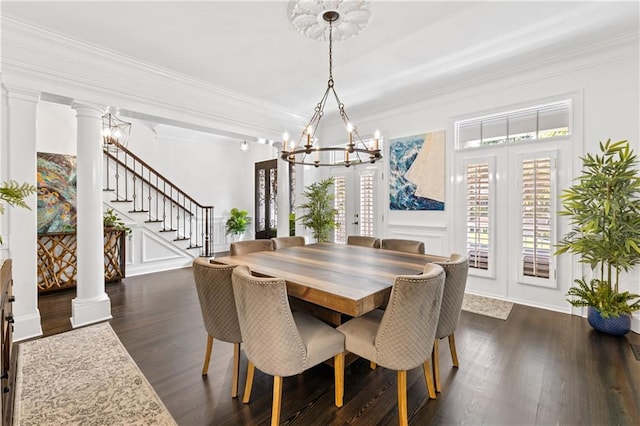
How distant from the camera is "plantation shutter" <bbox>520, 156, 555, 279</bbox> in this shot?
141 inches

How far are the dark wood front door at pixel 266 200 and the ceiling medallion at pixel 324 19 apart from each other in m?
5.88

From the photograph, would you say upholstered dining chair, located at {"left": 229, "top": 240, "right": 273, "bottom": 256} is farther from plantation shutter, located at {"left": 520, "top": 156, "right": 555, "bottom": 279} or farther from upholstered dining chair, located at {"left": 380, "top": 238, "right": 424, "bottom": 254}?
plantation shutter, located at {"left": 520, "top": 156, "right": 555, "bottom": 279}

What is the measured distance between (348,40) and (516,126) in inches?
101

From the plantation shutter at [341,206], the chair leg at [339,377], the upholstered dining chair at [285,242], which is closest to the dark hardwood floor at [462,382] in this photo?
the chair leg at [339,377]

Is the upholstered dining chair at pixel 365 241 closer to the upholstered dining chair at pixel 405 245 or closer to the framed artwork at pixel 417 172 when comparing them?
the upholstered dining chair at pixel 405 245

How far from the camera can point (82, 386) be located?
84.0 inches

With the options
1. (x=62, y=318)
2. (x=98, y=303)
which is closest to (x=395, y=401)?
(x=98, y=303)

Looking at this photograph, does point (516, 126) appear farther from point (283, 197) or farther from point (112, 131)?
point (112, 131)

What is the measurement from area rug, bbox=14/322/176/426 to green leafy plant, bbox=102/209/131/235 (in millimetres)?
2471

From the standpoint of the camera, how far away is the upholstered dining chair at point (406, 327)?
1613 millimetres

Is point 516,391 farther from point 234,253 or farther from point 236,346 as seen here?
point 234,253

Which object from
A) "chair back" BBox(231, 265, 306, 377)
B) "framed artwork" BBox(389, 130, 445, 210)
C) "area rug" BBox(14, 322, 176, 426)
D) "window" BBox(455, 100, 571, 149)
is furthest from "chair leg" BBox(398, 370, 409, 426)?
"window" BBox(455, 100, 571, 149)

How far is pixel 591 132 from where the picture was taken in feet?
10.8

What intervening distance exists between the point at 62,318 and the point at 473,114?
232 inches
